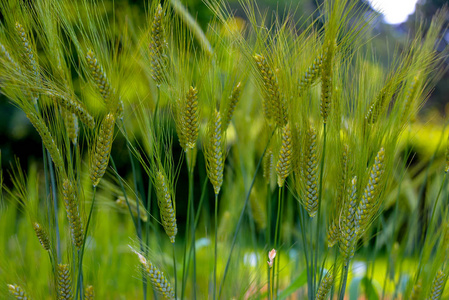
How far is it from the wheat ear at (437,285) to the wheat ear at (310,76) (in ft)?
1.15

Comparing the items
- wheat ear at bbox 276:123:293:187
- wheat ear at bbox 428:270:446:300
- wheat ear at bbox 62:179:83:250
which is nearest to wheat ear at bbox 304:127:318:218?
wheat ear at bbox 276:123:293:187

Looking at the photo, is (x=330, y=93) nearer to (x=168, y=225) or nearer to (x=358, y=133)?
(x=358, y=133)

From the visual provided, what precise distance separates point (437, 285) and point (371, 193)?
0.72 feet

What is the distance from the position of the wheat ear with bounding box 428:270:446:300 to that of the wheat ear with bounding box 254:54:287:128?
337 millimetres

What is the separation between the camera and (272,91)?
62 centimetres

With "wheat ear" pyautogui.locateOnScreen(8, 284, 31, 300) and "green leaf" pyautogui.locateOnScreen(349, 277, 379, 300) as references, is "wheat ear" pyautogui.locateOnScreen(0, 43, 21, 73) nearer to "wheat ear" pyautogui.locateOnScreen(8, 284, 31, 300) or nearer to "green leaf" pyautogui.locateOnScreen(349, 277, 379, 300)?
"wheat ear" pyautogui.locateOnScreen(8, 284, 31, 300)

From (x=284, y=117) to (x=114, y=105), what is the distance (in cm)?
25

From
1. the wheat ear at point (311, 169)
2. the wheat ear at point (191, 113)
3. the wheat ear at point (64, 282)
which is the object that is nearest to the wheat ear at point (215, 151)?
the wheat ear at point (191, 113)

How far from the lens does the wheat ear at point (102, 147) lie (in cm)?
57

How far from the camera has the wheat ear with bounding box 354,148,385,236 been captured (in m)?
0.56

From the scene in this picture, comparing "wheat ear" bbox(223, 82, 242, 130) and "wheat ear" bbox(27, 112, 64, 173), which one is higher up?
"wheat ear" bbox(223, 82, 242, 130)

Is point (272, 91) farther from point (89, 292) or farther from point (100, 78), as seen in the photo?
point (89, 292)

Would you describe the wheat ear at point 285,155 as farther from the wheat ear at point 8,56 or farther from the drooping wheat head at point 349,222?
the wheat ear at point 8,56

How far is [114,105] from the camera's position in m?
0.59
